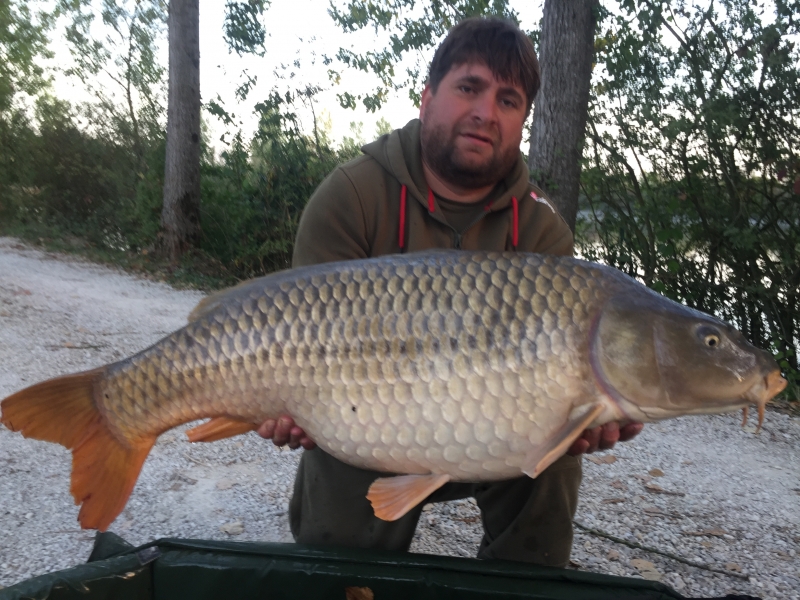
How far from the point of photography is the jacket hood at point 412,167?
1.44m

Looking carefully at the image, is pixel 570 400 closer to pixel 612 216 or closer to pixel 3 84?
pixel 612 216

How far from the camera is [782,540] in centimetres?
180

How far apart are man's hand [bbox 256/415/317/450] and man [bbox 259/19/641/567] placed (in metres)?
0.21

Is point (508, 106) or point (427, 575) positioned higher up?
point (508, 106)

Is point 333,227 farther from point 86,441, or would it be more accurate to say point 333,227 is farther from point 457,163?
point 86,441

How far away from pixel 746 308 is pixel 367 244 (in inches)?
108

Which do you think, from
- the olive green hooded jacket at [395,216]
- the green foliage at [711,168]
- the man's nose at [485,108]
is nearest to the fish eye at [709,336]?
the olive green hooded jacket at [395,216]

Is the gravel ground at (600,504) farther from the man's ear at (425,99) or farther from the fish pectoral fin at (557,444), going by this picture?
the man's ear at (425,99)

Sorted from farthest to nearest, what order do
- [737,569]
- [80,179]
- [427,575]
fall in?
1. [80,179]
2. [737,569]
3. [427,575]

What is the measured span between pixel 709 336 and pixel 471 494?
2.23 ft

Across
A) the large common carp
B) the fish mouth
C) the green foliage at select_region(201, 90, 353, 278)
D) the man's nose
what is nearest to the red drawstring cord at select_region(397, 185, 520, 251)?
the man's nose

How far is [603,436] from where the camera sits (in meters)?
1.10

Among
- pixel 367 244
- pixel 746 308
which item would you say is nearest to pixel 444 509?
pixel 367 244

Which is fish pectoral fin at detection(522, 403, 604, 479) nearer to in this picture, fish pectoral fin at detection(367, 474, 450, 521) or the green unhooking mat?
fish pectoral fin at detection(367, 474, 450, 521)
